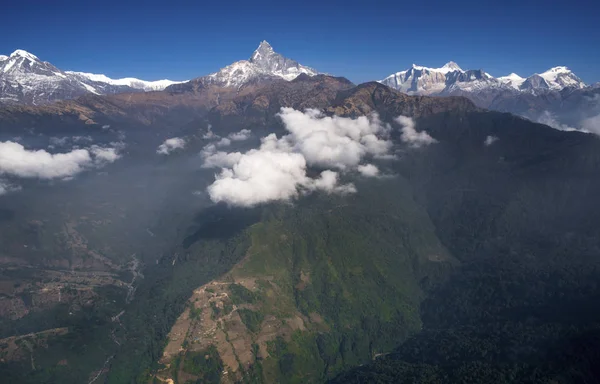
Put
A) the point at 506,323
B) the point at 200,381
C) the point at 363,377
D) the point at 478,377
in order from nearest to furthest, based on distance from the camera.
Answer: the point at 478,377, the point at 363,377, the point at 200,381, the point at 506,323

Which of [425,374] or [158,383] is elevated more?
[425,374]

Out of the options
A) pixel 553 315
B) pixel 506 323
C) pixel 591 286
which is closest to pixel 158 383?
pixel 506 323

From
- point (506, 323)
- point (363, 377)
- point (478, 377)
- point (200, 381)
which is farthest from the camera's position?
point (506, 323)

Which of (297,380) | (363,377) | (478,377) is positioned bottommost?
(297,380)

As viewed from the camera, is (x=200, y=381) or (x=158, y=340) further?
(x=158, y=340)

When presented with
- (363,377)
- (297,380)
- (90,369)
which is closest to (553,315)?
(363,377)

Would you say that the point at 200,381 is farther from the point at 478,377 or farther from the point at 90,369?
the point at 478,377

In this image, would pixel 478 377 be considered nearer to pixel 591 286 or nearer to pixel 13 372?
pixel 591 286

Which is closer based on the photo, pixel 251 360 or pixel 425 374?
pixel 425 374

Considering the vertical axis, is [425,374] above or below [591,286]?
below
